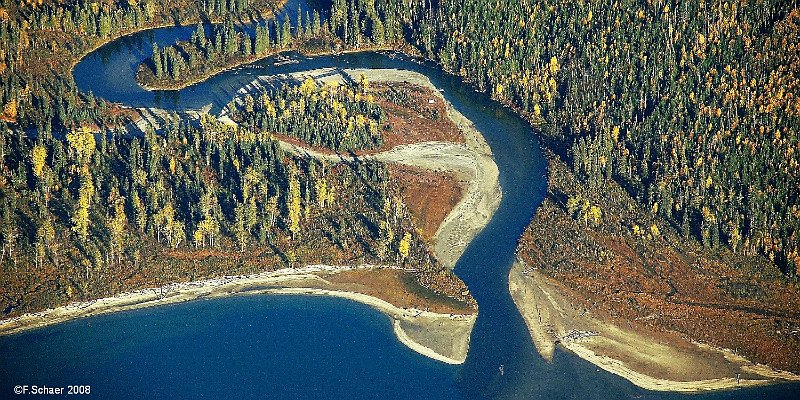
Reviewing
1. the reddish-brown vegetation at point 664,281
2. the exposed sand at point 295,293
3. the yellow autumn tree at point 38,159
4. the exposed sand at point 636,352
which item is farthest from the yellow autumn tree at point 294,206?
the yellow autumn tree at point 38,159

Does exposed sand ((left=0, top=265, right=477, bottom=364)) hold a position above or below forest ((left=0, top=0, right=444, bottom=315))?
below

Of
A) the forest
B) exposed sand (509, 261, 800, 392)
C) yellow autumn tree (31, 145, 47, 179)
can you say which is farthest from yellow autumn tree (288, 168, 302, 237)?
yellow autumn tree (31, 145, 47, 179)

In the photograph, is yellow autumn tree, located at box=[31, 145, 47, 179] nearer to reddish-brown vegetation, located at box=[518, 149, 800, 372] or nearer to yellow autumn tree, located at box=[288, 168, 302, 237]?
yellow autumn tree, located at box=[288, 168, 302, 237]

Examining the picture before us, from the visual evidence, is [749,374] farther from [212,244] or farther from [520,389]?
[212,244]

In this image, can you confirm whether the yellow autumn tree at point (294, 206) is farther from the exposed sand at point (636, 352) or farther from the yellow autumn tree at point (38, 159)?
the yellow autumn tree at point (38, 159)

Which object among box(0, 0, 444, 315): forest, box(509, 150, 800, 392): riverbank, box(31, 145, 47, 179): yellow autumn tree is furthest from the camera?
box(31, 145, 47, 179): yellow autumn tree
